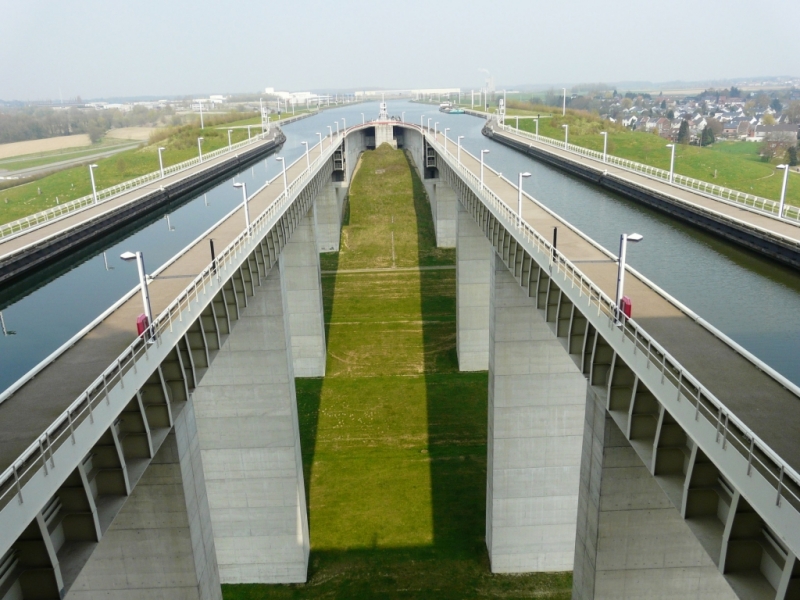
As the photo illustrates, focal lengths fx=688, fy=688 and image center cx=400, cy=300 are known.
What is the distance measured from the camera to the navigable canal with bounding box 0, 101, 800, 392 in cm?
2370

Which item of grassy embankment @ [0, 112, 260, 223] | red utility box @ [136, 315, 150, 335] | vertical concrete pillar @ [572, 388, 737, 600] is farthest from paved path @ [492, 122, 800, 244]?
grassy embankment @ [0, 112, 260, 223]

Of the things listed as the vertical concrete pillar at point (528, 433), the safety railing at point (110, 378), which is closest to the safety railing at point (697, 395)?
the vertical concrete pillar at point (528, 433)

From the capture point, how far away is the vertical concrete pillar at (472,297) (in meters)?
53.6

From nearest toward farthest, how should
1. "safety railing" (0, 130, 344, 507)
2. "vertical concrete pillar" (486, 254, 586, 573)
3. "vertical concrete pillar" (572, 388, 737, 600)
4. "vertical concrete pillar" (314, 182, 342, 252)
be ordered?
1. "safety railing" (0, 130, 344, 507)
2. "vertical concrete pillar" (572, 388, 737, 600)
3. "vertical concrete pillar" (486, 254, 586, 573)
4. "vertical concrete pillar" (314, 182, 342, 252)

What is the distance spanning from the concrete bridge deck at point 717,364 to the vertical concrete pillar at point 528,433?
24.8 feet

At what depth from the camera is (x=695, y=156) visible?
4208 inches

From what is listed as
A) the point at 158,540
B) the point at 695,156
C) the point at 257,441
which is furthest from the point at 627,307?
the point at 695,156

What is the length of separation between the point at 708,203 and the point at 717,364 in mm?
30044

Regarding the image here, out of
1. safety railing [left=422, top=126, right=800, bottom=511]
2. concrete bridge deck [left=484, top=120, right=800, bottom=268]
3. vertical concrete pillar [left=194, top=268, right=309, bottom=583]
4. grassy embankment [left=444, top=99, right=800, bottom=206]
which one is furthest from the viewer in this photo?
grassy embankment [left=444, top=99, right=800, bottom=206]

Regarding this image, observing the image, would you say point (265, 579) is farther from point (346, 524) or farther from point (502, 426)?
point (502, 426)

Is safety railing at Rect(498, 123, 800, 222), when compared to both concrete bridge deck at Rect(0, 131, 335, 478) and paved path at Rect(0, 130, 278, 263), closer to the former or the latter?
concrete bridge deck at Rect(0, 131, 335, 478)

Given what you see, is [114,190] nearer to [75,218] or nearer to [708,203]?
[75,218]

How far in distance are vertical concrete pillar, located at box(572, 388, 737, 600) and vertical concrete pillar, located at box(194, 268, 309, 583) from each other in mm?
16330

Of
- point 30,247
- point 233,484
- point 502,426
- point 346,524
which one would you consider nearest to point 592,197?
point 502,426
